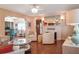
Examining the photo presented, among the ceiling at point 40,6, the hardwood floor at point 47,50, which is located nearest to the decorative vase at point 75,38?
the hardwood floor at point 47,50

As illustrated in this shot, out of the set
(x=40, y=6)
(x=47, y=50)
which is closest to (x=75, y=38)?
(x=47, y=50)

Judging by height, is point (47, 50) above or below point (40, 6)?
below

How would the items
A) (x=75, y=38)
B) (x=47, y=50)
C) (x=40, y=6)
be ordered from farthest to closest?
(x=47, y=50)
(x=75, y=38)
(x=40, y=6)

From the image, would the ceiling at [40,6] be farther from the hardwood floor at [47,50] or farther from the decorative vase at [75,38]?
the hardwood floor at [47,50]

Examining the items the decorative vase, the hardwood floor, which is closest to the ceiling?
the decorative vase

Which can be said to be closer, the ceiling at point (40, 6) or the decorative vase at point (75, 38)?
the ceiling at point (40, 6)

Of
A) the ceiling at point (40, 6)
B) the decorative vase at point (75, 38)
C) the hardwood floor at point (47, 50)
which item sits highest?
the ceiling at point (40, 6)

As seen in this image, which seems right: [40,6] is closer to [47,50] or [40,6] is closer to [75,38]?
[75,38]
